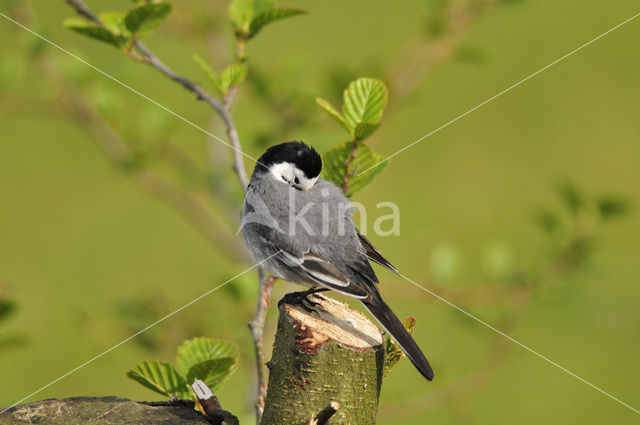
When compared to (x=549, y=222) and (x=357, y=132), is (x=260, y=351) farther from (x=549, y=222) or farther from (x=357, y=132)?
(x=549, y=222)

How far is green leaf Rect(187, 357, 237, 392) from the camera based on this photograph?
5.46 feet

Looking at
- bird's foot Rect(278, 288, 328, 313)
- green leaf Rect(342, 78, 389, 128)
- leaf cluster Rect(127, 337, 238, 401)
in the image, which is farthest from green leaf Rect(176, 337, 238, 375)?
green leaf Rect(342, 78, 389, 128)

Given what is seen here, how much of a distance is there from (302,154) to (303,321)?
3.48 feet

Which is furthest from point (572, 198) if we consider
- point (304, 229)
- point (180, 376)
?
point (180, 376)

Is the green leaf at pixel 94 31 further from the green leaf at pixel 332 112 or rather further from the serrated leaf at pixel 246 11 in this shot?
the green leaf at pixel 332 112

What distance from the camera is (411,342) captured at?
6.62 feet

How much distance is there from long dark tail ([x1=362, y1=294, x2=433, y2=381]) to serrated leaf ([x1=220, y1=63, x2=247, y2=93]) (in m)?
0.89

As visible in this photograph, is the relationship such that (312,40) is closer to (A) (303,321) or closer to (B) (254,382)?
(B) (254,382)

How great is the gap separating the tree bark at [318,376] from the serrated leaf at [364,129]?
0.76 m

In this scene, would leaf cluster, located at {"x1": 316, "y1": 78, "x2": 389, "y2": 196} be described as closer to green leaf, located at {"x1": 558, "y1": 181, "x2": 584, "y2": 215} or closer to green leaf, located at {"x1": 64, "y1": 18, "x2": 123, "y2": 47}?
green leaf, located at {"x1": 64, "y1": 18, "x2": 123, "y2": 47}

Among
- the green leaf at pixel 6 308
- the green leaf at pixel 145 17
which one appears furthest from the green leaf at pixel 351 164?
the green leaf at pixel 6 308

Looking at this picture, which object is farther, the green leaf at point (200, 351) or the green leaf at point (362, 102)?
the green leaf at point (362, 102)

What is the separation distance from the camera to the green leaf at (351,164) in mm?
2250

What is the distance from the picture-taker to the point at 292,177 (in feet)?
8.53
